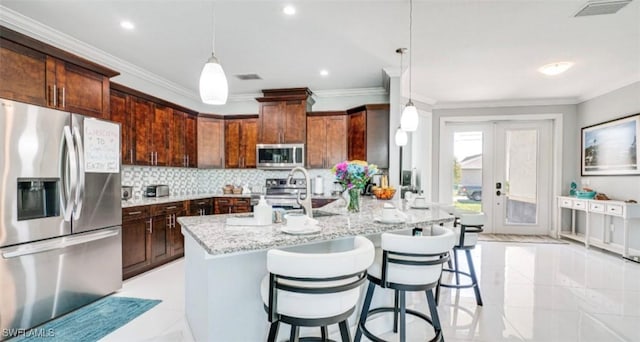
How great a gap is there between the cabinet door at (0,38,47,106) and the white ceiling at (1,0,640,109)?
0.61m

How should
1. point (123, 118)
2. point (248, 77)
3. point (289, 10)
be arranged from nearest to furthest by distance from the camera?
point (289, 10) < point (123, 118) < point (248, 77)

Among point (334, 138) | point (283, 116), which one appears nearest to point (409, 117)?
point (334, 138)

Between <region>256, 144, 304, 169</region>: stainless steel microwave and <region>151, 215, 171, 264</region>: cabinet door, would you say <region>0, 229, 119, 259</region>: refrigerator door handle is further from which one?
<region>256, 144, 304, 169</region>: stainless steel microwave

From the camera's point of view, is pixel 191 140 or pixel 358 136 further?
pixel 191 140

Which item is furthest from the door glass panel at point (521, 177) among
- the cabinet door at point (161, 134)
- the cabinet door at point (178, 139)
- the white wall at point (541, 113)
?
the cabinet door at point (161, 134)

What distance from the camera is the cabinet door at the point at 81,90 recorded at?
2721mm

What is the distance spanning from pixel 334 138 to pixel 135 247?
3.40 metres

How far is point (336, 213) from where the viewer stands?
2570 mm

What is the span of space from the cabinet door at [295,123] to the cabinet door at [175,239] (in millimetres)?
2140

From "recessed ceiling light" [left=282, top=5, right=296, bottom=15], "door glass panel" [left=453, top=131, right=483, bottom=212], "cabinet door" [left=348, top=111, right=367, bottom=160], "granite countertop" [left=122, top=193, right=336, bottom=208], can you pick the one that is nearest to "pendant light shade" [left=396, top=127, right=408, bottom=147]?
"cabinet door" [left=348, top=111, right=367, bottom=160]

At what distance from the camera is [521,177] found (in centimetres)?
623

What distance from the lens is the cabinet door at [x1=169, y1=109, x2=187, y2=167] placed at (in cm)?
477

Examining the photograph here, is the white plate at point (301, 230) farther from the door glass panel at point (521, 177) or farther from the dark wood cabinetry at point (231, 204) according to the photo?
the door glass panel at point (521, 177)

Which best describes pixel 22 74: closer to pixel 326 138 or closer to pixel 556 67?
pixel 326 138
